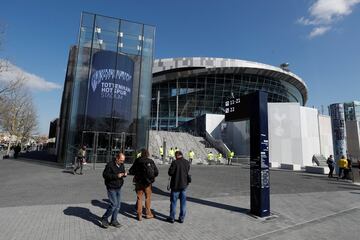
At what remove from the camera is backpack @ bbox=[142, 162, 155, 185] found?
6.19 m

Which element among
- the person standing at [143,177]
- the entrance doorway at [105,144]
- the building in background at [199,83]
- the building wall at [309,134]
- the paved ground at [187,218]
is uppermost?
the building in background at [199,83]

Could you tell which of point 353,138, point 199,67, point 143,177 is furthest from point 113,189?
point 199,67

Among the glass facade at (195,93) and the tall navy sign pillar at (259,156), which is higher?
the glass facade at (195,93)

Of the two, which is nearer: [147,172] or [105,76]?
[147,172]

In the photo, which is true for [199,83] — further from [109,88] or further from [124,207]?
[124,207]

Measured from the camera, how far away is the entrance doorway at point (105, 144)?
21.0 m

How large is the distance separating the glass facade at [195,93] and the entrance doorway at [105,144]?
117ft

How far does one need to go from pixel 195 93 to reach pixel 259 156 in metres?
52.0

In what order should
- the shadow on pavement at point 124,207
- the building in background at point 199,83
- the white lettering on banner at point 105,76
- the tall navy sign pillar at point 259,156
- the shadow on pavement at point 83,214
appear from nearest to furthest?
the shadow on pavement at point 83,214
the shadow on pavement at point 124,207
the tall navy sign pillar at point 259,156
the white lettering on banner at point 105,76
the building in background at point 199,83

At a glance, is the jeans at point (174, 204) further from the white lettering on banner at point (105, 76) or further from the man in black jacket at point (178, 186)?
the white lettering on banner at point (105, 76)

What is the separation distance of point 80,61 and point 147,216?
18.9 meters

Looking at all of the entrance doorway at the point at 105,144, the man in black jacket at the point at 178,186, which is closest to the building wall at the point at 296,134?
the entrance doorway at the point at 105,144

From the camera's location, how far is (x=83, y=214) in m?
6.45

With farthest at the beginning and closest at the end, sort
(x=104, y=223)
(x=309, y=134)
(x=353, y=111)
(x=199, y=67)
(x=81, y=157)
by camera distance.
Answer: (x=353, y=111), (x=199, y=67), (x=309, y=134), (x=81, y=157), (x=104, y=223)
